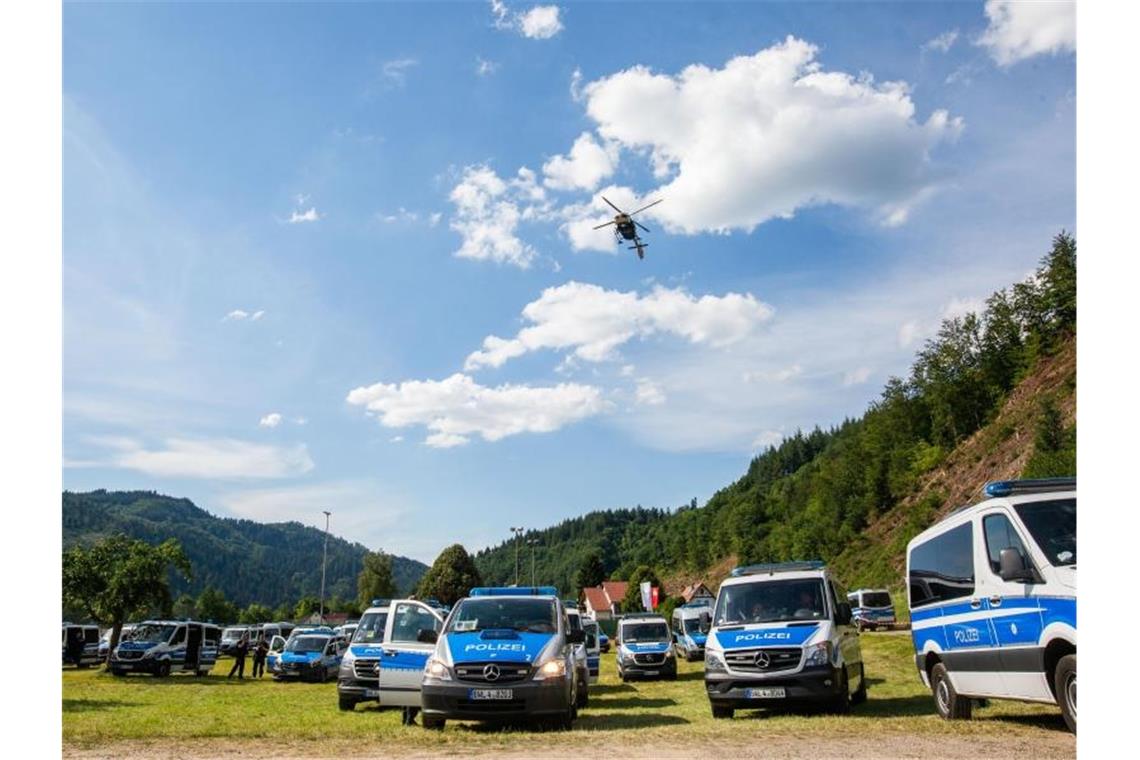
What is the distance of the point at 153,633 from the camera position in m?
36.6

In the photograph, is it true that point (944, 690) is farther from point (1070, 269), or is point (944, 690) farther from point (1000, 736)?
point (1070, 269)

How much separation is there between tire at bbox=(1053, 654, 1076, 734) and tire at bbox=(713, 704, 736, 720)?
549cm

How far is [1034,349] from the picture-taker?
→ 84875 millimetres

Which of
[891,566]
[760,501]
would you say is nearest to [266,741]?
[891,566]

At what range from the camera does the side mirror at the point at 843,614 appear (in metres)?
14.0

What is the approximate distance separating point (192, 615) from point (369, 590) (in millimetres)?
52857

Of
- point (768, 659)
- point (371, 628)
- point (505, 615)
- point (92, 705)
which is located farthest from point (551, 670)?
point (92, 705)

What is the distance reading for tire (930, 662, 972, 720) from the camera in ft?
38.1

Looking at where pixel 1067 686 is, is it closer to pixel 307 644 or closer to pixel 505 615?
pixel 505 615

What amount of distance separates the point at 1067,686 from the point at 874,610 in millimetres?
36941

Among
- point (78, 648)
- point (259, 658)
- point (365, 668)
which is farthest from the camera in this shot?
point (78, 648)

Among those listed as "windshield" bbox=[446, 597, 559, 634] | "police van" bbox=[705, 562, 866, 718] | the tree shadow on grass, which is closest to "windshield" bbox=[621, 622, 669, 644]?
the tree shadow on grass

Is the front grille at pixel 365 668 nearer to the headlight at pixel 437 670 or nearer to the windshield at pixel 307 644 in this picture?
the headlight at pixel 437 670

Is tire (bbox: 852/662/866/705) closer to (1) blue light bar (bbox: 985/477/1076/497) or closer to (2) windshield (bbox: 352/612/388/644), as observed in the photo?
(1) blue light bar (bbox: 985/477/1076/497)
